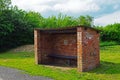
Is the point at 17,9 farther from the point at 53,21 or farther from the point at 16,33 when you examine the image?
the point at 53,21

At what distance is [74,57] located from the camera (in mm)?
16109


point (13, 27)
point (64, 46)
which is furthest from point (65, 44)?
point (13, 27)

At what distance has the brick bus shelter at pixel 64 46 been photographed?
14305mm

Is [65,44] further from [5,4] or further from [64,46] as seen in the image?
[5,4]

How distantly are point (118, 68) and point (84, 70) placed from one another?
1950 mm

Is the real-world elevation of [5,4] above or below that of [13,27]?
above

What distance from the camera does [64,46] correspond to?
56.1ft

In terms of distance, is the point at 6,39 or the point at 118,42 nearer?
the point at 6,39

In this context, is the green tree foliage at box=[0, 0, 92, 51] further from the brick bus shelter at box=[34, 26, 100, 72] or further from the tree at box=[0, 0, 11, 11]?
the brick bus shelter at box=[34, 26, 100, 72]

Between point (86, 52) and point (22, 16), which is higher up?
point (22, 16)

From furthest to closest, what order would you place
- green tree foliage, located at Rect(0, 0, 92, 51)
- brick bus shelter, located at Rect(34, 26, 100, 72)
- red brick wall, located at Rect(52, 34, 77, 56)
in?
green tree foliage, located at Rect(0, 0, 92, 51) < red brick wall, located at Rect(52, 34, 77, 56) < brick bus shelter, located at Rect(34, 26, 100, 72)

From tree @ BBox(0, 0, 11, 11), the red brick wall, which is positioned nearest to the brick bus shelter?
the red brick wall

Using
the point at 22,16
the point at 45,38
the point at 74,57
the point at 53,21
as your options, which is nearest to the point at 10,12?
the point at 22,16

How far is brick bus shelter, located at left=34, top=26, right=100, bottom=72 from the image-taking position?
14305mm
